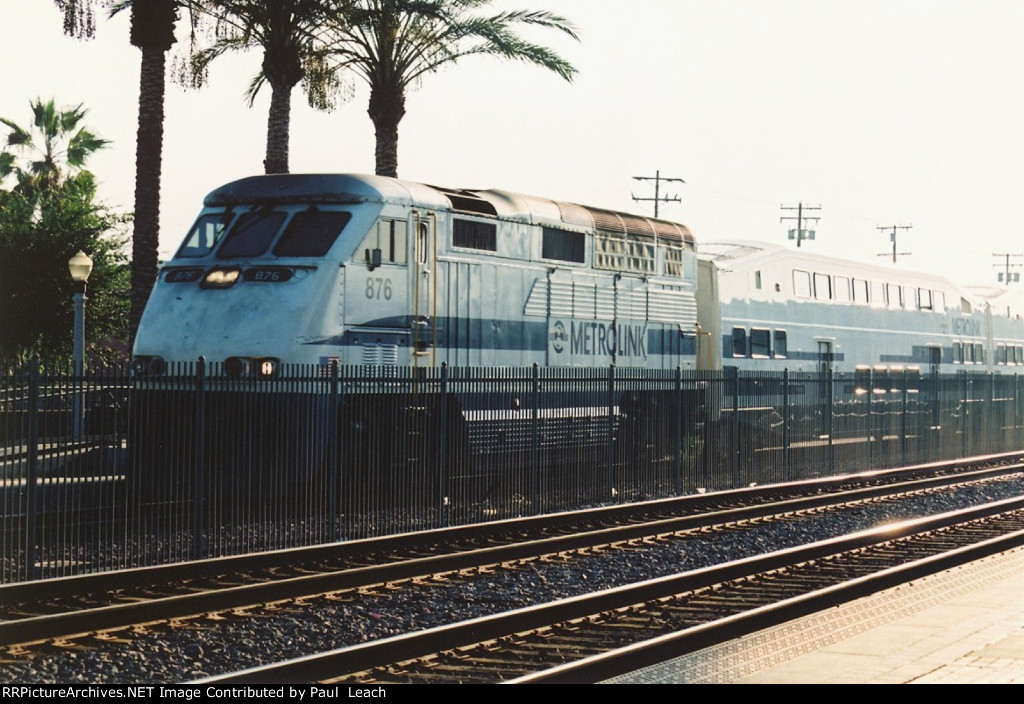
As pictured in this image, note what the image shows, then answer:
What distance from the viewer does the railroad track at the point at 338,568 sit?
37.5 ft

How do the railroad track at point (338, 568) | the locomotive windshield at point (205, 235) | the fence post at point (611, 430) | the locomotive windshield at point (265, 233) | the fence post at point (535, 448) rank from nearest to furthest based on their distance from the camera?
the railroad track at point (338, 568)
the locomotive windshield at point (265, 233)
the fence post at point (535, 448)
the locomotive windshield at point (205, 235)
the fence post at point (611, 430)

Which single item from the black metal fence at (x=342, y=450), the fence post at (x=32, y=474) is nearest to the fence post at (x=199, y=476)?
the black metal fence at (x=342, y=450)

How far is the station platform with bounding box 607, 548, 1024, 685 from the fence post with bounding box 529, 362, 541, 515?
675 centimetres

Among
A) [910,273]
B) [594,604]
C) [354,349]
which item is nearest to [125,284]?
[910,273]

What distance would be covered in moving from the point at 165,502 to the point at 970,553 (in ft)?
28.4

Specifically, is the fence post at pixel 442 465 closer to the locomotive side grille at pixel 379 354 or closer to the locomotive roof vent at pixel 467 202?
Answer: the locomotive side grille at pixel 379 354

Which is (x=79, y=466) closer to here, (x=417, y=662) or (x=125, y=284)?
(x=417, y=662)

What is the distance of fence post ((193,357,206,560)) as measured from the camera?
14.7 m

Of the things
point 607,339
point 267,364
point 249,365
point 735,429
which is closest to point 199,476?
point 267,364

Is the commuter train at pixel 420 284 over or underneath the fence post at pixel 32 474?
over

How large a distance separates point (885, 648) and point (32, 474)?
7.24 metres

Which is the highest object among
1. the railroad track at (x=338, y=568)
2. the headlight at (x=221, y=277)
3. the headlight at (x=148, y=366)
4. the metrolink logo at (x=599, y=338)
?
the headlight at (x=221, y=277)

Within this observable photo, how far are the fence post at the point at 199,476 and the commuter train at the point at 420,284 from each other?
2.01ft

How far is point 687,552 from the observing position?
16672 millimetres
